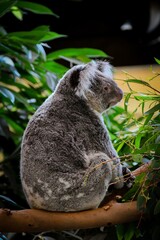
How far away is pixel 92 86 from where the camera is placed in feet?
6.86

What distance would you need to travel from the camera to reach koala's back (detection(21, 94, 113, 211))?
190 centimetres

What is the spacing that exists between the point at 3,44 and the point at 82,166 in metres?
1.24

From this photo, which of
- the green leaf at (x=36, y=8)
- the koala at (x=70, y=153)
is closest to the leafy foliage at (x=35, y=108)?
the green leaf at (x=36, y=8)

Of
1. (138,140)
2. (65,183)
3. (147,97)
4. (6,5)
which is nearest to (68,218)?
(65,183)

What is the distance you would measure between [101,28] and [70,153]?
8.83 ft

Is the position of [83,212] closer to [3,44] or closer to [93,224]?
[93,224]

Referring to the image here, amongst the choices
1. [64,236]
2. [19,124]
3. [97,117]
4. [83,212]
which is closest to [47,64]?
[19,124]

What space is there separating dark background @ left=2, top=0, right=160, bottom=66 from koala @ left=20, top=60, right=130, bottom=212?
7.07ft

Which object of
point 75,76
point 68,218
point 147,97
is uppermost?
point 75,76

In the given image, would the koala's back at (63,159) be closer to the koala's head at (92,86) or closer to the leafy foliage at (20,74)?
the koala's head at (92,86)

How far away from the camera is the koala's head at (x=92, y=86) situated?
80.3 inches

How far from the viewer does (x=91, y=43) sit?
450 centimetres

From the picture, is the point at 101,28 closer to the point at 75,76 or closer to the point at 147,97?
the point at 75,76

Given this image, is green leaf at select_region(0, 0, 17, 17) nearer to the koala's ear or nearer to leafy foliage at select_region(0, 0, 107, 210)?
leafy foliage at select_region(0, 0, 107, 210)
